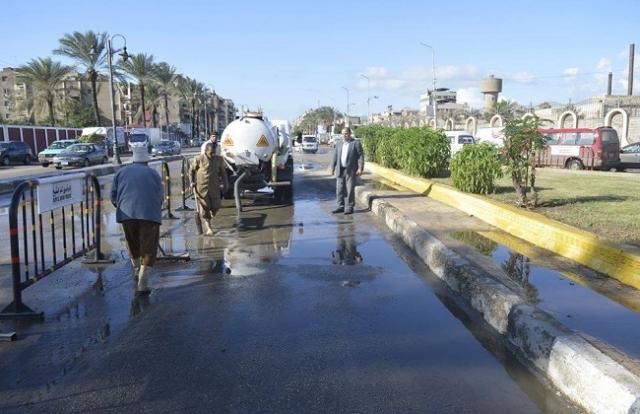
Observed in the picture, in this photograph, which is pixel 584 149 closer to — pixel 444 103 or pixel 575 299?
pixel 575 299

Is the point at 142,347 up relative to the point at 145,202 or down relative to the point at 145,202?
down

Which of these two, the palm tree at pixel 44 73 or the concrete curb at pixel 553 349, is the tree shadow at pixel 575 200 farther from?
the palm tree at pixel 44 73

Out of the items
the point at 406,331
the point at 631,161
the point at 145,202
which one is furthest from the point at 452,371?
the point at 631,161

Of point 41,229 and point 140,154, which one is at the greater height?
point 140,154

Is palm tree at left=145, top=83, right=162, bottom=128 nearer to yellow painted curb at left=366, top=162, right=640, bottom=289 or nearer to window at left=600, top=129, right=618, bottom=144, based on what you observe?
window at left=600, top=129, right=618, bottom=144

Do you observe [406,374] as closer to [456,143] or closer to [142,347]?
[142,347]

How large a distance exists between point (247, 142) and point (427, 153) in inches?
250

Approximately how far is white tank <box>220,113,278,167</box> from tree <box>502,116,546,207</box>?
18.4 ft

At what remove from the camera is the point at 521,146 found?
9766 millimetres

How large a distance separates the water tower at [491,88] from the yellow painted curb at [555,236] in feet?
399

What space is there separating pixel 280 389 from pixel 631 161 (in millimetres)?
28257

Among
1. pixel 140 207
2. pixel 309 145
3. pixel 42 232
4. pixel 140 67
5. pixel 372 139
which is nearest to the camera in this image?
pixel 140 207

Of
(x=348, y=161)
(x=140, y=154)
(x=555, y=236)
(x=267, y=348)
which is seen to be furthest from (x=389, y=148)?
(x=267, y=348)

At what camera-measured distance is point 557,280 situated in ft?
20.4
